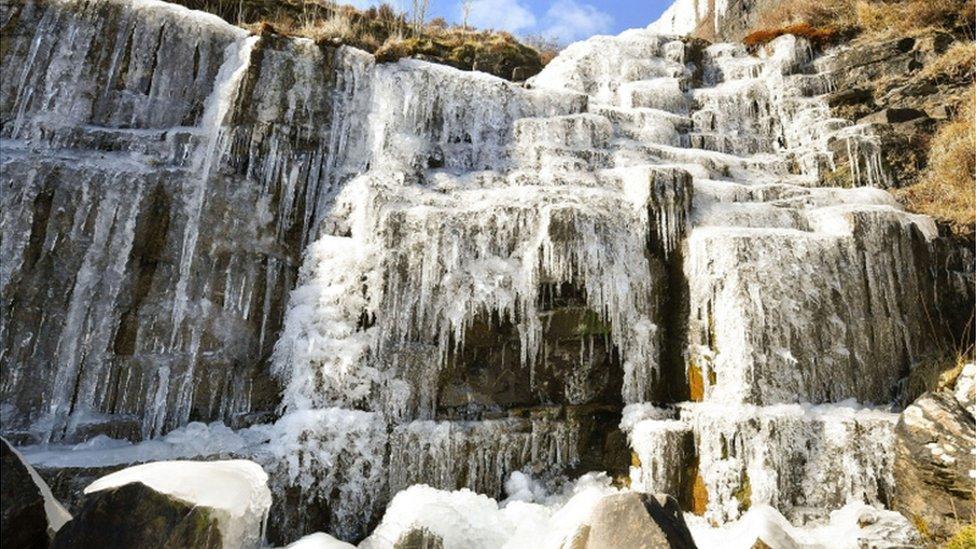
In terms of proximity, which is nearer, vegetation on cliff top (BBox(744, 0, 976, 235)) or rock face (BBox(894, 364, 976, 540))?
rock face (BBox(894, 364, 976, 540))

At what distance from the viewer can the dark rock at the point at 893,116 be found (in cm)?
1064

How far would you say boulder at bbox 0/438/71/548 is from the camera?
3229 millimetres

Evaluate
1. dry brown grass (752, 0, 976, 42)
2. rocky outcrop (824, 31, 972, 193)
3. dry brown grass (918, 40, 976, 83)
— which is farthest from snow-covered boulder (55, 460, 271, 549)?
dry brown grass (752, 0, 976, 42)

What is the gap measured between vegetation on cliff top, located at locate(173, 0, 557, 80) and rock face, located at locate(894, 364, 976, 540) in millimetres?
10652

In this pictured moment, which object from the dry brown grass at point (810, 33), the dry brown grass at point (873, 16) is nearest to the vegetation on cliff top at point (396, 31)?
the dry brown grass at point (810, 33)

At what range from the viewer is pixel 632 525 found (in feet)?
11.6

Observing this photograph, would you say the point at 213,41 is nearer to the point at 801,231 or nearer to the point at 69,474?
the point at 69,474

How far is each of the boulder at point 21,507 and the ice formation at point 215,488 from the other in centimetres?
26

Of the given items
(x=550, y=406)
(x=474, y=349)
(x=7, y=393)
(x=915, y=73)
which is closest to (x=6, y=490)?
(x=7, y=393)

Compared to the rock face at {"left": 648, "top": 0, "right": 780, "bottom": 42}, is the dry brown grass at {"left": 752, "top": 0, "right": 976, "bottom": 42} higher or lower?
lower

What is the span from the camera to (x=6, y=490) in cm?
327

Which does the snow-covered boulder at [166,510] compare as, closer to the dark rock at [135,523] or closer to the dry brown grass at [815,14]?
the dark rock at [135,523]

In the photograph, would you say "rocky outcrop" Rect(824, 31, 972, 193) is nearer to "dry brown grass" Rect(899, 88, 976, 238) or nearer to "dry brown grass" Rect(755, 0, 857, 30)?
"dry brown grass" Rect(899, 88, 976, 238)

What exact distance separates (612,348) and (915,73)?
9443mm
